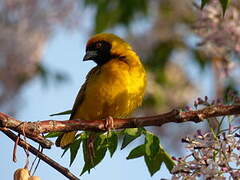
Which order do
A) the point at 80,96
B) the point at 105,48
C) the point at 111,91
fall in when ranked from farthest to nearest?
the point at 105,48 < the point at 80,96 < the point at 111,91

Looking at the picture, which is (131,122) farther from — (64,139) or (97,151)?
(64,139)

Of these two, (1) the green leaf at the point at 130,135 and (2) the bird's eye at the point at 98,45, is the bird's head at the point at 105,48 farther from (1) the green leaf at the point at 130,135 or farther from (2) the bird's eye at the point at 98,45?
(1) the green leaf at the point at 130,135

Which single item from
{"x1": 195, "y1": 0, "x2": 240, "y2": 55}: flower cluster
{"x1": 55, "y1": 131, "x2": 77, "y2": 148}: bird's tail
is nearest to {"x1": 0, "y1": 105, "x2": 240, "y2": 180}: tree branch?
{"x1": 55, "y1": 131, "x2": 77, "y2": 148}: bird's tail

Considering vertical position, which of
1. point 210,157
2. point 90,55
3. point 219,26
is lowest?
point 210,157

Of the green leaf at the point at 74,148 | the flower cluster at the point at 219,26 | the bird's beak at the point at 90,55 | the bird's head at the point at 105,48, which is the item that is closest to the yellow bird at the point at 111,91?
the bird's head at the point at 105,48

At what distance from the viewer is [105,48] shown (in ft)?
16.3

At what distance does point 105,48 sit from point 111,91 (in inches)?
33.2

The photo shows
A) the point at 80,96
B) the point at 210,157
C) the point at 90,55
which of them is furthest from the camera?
the point at 90,55

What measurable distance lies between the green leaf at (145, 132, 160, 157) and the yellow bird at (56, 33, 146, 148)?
869 millimetres

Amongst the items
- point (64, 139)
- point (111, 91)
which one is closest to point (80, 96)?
point (111, 91)

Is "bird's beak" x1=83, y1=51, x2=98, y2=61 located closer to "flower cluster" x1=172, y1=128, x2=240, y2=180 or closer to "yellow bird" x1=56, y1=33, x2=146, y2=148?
"yellow bird" x1=56, y1=33, x2=146, y2=148

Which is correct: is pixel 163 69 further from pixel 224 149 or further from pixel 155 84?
pixel 224 149

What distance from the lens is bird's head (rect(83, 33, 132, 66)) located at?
4.79 meters

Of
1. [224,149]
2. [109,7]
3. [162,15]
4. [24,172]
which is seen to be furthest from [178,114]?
[162,15]
